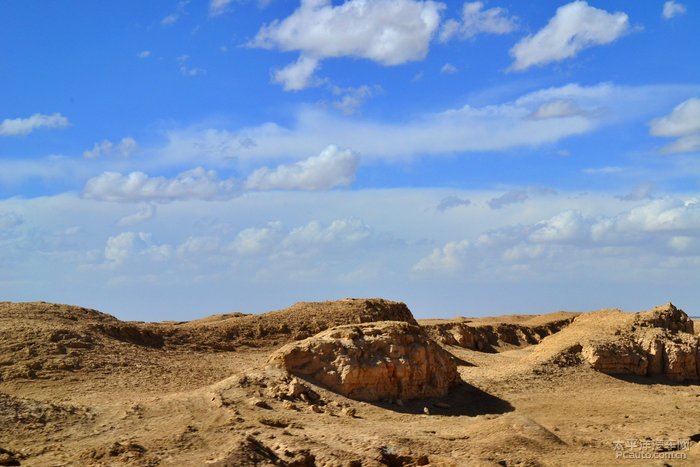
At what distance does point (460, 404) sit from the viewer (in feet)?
68.4

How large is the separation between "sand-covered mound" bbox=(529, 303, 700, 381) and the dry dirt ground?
16.3 inches

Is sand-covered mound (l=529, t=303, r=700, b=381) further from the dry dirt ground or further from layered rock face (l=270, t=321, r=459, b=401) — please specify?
layered rock face (l=270, t=321, r=459, b=401)

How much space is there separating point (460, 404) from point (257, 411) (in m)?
6.25

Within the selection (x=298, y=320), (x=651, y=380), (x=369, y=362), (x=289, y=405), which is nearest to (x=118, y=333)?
(x=298, y=320)

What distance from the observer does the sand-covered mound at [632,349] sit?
85.8ft

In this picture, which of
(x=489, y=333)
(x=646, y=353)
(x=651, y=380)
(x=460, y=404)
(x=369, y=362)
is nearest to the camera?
(x=369, y=362)

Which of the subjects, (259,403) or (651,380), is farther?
(651,380)

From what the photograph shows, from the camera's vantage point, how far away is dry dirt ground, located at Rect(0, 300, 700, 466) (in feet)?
48.8

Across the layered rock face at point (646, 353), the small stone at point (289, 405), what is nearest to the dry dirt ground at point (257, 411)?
the small stone at point (289, 405)

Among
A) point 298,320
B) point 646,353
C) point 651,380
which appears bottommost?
point 651,380

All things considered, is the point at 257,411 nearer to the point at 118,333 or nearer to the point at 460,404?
the point at 460,404

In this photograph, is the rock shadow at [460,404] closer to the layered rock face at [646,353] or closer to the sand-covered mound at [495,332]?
the layered rock face at [646,353]

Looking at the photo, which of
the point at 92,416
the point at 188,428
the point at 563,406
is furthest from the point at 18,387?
the point at 563,406

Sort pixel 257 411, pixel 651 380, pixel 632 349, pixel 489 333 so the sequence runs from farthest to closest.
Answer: pixel 489 333 → pixel 632 349 → pixel 651 380 → pixel 257 411
